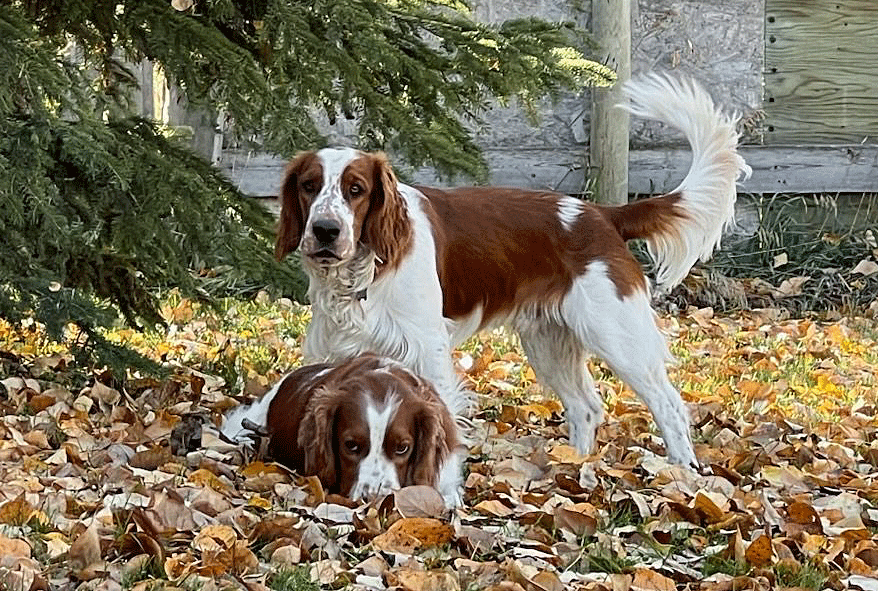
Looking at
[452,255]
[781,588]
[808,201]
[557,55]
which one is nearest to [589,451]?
[452,255]

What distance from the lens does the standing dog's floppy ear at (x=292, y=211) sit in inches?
181

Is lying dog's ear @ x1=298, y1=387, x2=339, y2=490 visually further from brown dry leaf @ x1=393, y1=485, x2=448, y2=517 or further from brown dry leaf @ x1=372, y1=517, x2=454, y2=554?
brown dry leaf @ x1=372, y1=517, x2=454, y2=554

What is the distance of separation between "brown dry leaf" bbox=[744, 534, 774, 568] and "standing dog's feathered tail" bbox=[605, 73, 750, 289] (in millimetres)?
1912

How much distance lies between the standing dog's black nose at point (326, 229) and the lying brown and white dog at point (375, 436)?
1.53 feet

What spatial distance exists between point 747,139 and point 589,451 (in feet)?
17.6

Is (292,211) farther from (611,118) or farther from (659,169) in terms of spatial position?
(659,169)

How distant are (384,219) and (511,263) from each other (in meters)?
0.58

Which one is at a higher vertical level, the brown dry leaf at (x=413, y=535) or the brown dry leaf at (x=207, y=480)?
the brown dry leaf at (x=413, y=535)

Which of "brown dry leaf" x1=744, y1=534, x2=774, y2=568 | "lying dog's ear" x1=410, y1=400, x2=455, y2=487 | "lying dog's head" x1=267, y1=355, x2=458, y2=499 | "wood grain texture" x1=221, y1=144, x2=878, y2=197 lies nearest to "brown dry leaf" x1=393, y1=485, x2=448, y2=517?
"lying dog's head" x1=267, y1=355, x2=458, y2=499

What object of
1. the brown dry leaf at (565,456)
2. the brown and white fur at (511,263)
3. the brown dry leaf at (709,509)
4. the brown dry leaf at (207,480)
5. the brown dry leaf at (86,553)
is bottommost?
the brown dry leaf at (565,456)

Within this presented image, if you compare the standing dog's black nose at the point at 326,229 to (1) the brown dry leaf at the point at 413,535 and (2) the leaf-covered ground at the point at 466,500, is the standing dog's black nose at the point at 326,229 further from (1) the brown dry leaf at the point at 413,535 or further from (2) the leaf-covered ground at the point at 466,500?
(1) the brown dry leaf at the point at 413,535

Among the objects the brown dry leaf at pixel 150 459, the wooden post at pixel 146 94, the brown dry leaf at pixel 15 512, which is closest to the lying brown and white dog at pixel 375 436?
the brown dry leaf at pixel 150 459

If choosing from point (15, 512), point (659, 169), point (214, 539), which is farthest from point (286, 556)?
point (659, 169)

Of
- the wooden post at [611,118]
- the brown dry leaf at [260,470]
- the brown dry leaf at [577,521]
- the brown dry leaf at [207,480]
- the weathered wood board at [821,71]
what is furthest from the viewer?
the weathered wood board at [821,71]
